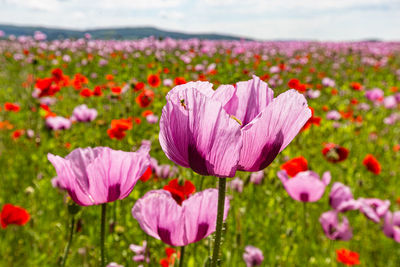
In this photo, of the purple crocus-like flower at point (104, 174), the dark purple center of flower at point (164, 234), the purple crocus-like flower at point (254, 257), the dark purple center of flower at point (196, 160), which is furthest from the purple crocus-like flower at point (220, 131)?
the purple crocus-like flower at point (254, 257)

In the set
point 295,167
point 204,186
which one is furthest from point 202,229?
point 204,186

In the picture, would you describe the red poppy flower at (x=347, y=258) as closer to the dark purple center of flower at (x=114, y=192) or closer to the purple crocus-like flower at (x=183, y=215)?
the purple crocus-like flower at (x=183, y=215)

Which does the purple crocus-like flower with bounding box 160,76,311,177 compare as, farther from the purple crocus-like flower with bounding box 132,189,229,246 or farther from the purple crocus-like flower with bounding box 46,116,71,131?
the purple crocus-like flower with bounding box 46,116,71,131

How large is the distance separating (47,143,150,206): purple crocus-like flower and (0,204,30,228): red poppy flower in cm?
86

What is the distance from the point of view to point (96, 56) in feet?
30.9

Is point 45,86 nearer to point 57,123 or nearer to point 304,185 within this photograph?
point 57,123

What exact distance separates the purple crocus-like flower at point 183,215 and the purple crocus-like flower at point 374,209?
Answer: 106cm

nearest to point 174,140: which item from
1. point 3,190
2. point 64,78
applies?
point 3,190

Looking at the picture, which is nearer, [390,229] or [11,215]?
[11,215]

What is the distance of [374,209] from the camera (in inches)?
67.6

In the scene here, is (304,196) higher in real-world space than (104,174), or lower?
lower

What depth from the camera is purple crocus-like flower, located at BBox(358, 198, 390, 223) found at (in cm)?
156

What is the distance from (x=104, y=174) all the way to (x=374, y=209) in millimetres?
1474

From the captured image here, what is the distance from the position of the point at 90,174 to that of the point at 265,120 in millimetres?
379
